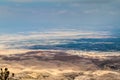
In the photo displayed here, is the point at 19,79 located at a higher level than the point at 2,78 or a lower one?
lower

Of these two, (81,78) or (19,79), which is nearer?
(19,79)

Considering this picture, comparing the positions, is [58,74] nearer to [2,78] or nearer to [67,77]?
[67,77]

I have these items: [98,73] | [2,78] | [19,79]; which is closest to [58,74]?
[98,73]

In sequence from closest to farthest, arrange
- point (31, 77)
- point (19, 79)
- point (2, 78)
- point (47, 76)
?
point (2, 78) < point (19, 79) < point (31, 77) < point (47, 76)

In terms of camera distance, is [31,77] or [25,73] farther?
[25,73]

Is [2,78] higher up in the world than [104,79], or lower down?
higher up

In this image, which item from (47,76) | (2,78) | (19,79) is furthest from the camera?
(47,76)

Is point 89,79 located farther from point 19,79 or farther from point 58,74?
point 19,79

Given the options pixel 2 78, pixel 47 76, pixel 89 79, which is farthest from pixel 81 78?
pixel 2 78

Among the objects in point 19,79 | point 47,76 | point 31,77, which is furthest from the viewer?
point 47,76
